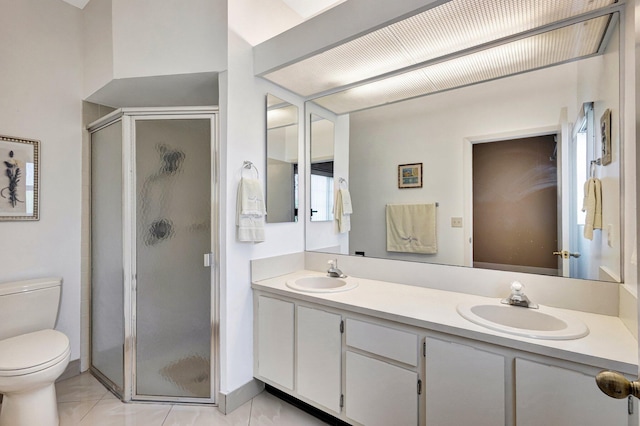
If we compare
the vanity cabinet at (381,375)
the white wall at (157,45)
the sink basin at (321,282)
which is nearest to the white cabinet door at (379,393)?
the vanity cabinet at (381,375)

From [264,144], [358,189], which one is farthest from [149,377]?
[358,189]

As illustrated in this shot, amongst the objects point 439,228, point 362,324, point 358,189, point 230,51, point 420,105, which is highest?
point 230,51

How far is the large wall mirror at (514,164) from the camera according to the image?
1394 millimetres

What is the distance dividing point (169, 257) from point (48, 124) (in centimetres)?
139

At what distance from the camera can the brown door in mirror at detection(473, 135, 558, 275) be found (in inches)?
61.3

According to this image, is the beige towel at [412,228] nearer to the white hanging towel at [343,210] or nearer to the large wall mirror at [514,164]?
the large wall mirror at [514,164]

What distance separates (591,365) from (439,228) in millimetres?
999

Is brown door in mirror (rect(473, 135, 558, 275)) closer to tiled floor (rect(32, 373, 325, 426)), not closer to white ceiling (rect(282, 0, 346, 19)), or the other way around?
tiled floor (rect(32, 373, 325, 426))

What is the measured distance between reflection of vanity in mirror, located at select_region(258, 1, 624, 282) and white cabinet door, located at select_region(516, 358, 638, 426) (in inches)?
23.5

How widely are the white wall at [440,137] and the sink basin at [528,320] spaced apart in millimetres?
353

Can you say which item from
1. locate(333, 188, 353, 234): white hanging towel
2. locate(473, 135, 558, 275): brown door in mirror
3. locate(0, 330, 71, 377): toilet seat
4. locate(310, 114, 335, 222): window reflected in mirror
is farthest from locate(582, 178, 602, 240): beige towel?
locate(0, 330, 71, 377): toilet seat

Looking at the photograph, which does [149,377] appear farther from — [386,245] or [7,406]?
[386,245]

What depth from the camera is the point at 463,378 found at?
1249 mm

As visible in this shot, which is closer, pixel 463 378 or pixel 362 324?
pixel 463 378
